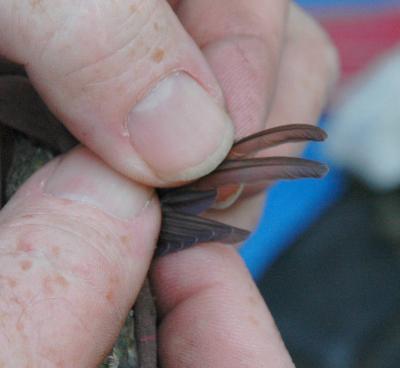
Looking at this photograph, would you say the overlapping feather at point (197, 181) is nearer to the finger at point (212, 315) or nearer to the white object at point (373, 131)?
the finger at point (212, 315)

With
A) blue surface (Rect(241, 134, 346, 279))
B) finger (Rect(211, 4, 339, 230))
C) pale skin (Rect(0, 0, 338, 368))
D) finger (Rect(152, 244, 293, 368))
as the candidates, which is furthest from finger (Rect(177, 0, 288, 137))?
blue surface (Rect(241, 134, 346, 279))

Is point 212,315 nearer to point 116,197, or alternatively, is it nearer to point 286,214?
point 116,197

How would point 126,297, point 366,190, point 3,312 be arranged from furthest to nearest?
1. point 366,190
2. point 126,297
3. point 3,312

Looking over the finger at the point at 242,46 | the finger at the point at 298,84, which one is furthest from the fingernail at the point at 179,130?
the finger at the point at 298,84

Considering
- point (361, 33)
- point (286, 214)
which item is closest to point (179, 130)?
point (286, 214)

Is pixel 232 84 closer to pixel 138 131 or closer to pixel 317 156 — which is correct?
pixel 138 131

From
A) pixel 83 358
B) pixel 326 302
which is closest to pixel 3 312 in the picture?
pixel 83 358
